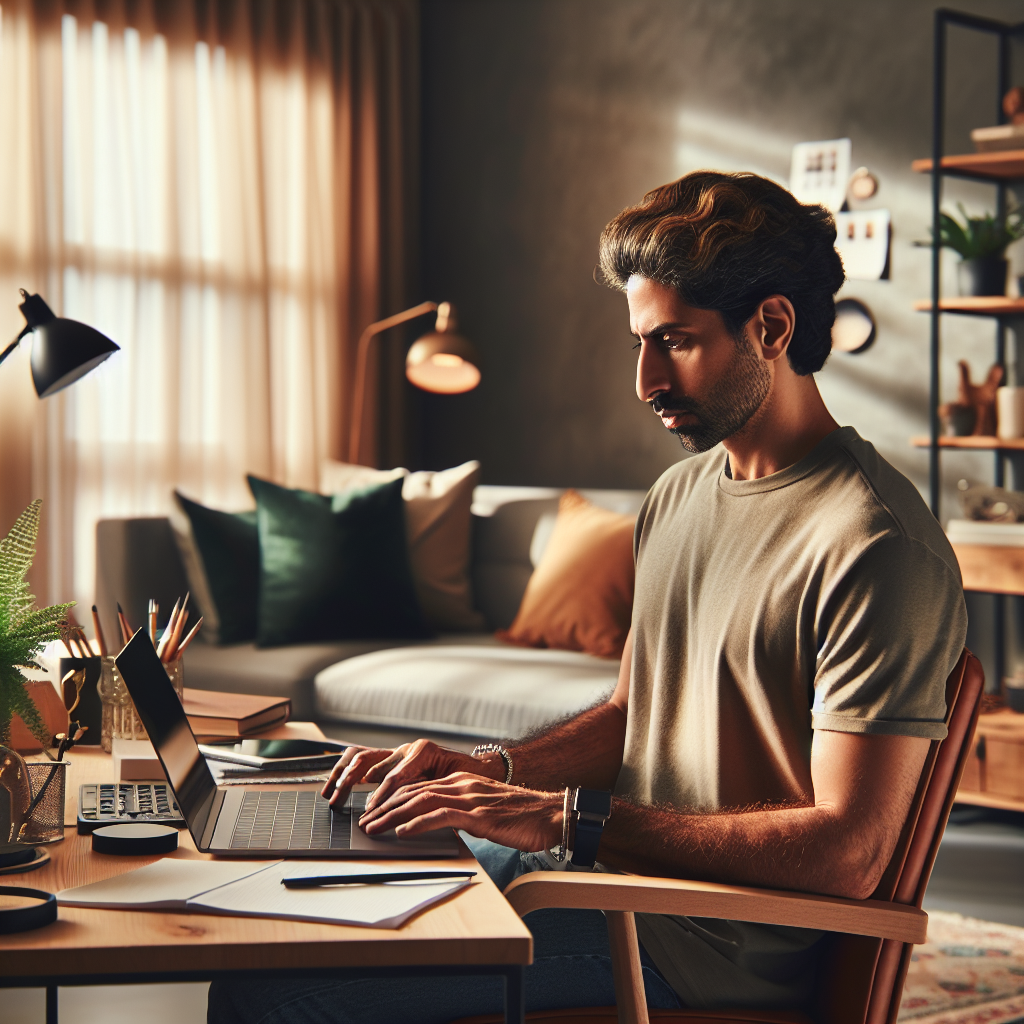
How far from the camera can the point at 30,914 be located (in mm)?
911

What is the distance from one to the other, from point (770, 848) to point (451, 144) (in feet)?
15.8

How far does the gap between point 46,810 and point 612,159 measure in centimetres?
415

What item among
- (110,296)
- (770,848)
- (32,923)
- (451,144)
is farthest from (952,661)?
(451,144)

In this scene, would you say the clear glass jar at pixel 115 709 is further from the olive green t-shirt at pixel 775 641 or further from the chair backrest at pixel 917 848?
the chair backrest at pixel 917 848

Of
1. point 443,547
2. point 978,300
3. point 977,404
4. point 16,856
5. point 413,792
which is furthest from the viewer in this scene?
point 443,547

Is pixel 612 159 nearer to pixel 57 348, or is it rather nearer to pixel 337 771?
pixel 57 348

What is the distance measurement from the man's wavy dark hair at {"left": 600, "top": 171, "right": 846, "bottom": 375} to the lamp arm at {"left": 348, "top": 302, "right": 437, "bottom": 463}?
3.37 m

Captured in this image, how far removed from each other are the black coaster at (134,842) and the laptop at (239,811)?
0.03 meters

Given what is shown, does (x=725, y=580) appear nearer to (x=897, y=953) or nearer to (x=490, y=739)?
(x=897, y=953)

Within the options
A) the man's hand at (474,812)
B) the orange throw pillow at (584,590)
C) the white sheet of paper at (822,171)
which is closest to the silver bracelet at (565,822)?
the man's hand at (474,812)

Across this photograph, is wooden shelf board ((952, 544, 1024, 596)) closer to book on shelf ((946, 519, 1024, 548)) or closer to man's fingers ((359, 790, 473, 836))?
book on shelf ((946, 519, 1024, 548))

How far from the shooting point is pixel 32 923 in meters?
0.91

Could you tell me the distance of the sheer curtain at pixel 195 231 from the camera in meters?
4.55

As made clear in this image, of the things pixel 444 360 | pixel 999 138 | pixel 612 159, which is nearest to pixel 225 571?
pixel 444 360
